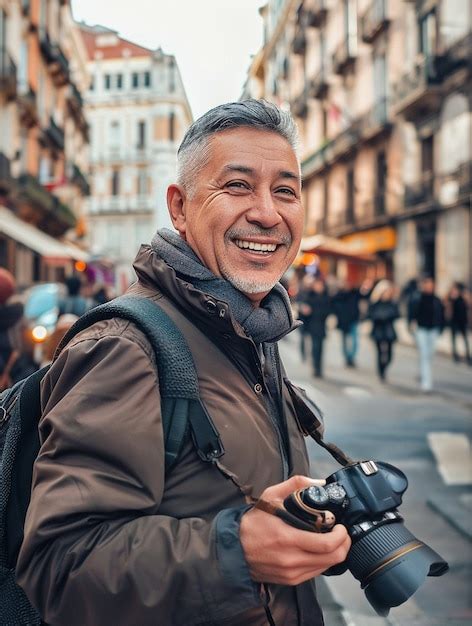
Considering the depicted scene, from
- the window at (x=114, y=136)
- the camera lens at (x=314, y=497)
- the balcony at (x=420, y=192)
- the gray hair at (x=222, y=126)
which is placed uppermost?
the window at (x=114, y=136)

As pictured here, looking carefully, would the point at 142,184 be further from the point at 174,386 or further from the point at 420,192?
the point at 174,386

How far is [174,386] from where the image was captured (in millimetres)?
1229

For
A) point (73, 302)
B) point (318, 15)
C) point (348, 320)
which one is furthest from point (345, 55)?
point (73, 302)

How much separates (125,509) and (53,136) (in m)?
29.6

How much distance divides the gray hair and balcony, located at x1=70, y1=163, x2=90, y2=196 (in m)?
34.8

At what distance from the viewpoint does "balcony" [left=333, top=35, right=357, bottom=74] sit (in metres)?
27.7

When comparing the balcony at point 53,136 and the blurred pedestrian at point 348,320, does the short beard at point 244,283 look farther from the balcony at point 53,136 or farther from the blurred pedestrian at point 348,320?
the balcony at point 53,136

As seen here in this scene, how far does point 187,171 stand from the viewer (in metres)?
1.51

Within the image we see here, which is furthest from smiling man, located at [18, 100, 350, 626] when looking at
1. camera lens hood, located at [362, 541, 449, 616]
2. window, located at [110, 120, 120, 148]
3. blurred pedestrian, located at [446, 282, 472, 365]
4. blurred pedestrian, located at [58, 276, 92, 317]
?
window, located at [110, 120, 120, 148]

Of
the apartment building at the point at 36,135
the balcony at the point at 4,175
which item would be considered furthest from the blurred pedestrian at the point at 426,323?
the balcony at the point at 4,175

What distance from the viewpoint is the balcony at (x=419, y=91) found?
68.1ft

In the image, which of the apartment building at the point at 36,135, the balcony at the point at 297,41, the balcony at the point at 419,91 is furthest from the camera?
the apartment building at the point at 36,135

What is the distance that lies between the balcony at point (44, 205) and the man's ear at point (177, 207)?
22.8 metres

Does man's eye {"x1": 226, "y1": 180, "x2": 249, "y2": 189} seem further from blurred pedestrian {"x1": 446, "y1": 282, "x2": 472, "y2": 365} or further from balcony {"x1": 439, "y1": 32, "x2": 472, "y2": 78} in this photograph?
balcony {"x1": 439, "y1": 32, "x2": 472, "y2": 78}
